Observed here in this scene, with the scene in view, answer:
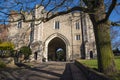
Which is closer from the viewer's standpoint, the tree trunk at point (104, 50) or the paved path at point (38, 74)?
the tree trunk at point (104, 50)

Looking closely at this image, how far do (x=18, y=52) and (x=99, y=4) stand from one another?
3058 cm

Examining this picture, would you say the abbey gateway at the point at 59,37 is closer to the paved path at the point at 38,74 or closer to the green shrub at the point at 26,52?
the green shrub at the point at 26,52

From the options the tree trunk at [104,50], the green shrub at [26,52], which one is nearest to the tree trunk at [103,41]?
the tree trunk at [104,50]

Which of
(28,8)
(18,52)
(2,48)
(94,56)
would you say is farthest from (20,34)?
(28,8)

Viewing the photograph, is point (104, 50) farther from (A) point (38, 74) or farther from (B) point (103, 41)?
(A) point (38, 74)

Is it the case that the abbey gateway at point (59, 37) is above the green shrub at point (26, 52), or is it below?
above

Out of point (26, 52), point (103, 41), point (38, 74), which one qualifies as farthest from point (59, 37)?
point (103, 41)

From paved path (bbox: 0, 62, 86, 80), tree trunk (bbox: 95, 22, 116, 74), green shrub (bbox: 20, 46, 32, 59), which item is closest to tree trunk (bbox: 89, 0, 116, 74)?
tree trunk (bbox: 95, 22, 116, 74)

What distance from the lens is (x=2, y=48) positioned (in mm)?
24656

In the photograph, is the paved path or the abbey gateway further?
the abbey gateway

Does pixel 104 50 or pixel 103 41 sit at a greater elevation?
pixel 103 41

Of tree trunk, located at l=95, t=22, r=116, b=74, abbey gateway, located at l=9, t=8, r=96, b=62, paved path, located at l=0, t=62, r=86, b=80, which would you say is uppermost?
abbey gateway, located at l=9, t=8, r=96, b=62

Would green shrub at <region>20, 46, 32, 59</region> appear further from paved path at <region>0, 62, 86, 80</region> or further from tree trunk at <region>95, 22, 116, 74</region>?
tree trunk at <region>95, 22, 116, 74</region>

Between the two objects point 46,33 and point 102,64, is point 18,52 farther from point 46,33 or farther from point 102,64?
point 102,64
